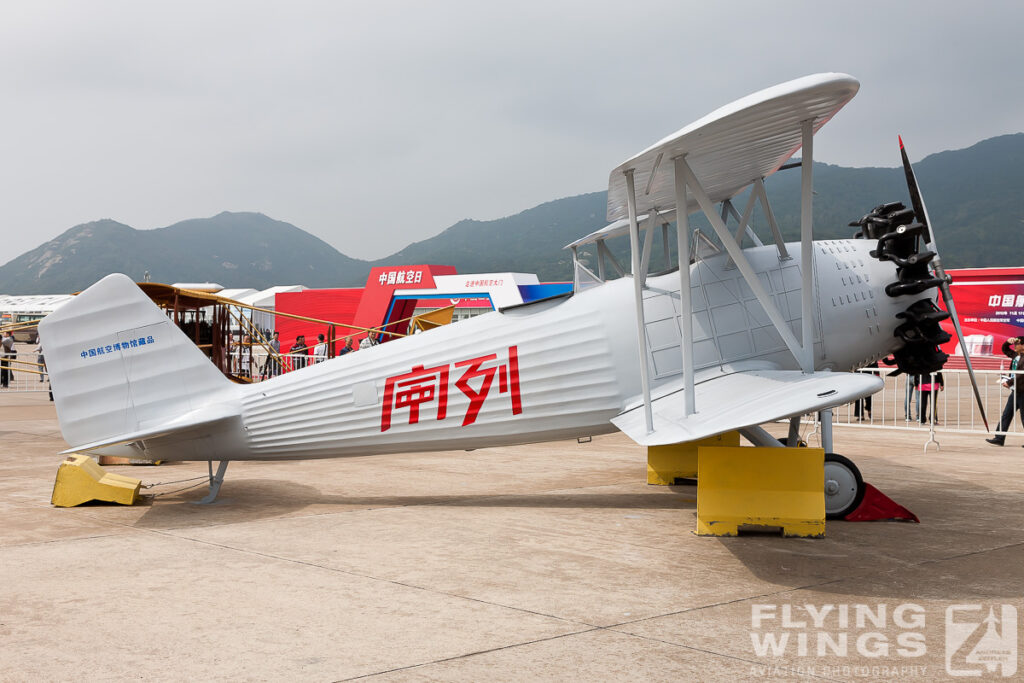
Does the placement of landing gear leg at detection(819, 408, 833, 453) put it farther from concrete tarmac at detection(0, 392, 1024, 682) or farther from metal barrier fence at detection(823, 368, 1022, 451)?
metal barrier fence at detection(823, 368, 1022, 451)

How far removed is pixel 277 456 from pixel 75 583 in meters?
2.80

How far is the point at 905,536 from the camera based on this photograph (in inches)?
256

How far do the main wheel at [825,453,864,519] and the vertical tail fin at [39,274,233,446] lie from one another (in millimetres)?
5789

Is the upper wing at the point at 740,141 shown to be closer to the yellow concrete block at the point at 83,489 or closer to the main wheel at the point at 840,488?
the main wheel at the point at 840,488

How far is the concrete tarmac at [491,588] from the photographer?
147 inches

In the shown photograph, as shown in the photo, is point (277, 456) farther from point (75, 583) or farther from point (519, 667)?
point (519, 667)

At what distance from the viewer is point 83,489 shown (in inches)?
308

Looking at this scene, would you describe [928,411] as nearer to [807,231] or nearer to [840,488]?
[840,488]

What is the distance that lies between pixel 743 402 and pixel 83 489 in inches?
245

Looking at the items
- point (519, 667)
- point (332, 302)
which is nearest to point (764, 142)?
point (519, 667)

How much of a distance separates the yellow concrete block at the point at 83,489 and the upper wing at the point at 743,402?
189 inches

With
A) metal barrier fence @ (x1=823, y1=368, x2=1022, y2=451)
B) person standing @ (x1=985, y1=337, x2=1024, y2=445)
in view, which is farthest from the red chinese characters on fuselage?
person standing @ (x1=985, y1=337, x2=1024, y2=445)

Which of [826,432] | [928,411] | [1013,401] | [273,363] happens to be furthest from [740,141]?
[273,363]

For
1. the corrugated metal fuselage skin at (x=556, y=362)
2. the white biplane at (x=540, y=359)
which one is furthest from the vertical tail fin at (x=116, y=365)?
the corrugated metal fuselage skin at (x=556, y=362)
